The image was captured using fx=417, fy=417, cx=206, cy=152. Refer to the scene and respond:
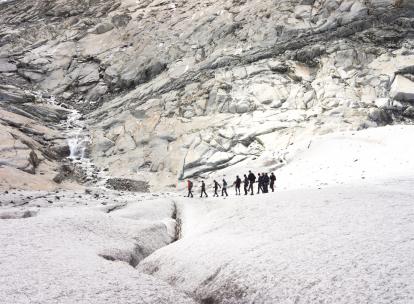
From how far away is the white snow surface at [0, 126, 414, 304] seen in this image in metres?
10.5

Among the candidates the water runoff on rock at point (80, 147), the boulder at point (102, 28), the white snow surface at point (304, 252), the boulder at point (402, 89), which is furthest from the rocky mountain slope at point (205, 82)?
the white snow surface at point (304, 252)

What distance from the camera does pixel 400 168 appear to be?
103 ft

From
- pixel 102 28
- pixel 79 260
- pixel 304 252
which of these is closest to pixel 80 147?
pixel 102 28

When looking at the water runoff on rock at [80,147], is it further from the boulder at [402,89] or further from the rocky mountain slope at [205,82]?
the boulder at [402,89]

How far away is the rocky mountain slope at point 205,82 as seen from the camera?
54.6 meters

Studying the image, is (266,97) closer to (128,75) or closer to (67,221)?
(128,75)

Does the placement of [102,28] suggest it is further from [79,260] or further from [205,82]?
[79,260]

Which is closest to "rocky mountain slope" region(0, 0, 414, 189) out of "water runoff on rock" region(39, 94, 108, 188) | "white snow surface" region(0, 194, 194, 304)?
"water runoff on rock" region(39, 94, 108, 188)

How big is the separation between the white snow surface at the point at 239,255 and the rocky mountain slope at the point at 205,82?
28661 mm

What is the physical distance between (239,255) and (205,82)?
5712cm

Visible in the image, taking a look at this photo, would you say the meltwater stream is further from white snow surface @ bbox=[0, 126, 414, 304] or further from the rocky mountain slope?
white snow surface @ bbox=[0, 126, 414, 304]

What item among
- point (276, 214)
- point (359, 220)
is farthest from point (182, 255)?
point (359, 220)

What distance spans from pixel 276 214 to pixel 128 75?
69.8 metres

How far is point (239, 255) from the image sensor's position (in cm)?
1360
